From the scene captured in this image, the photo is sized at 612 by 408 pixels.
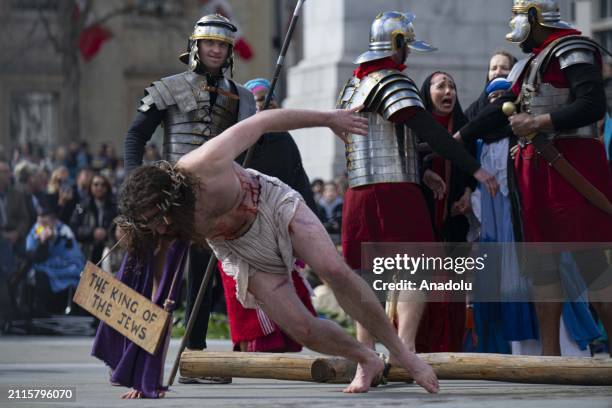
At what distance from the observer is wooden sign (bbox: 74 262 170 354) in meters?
7.39

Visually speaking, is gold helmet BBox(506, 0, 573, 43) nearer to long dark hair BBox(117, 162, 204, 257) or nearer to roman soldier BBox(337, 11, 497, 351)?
roman soldier BBox(337, 11, 497, 351)

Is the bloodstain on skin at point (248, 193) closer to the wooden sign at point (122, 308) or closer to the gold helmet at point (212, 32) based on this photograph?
the wooden sign at point (122, 308)

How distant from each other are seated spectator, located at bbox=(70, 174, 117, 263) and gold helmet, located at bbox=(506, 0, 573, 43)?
23.9 ft

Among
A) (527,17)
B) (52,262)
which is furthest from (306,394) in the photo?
(52,262)

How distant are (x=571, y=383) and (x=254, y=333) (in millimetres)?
2078

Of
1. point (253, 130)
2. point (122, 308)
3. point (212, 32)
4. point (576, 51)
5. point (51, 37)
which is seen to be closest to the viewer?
point (253, 130)

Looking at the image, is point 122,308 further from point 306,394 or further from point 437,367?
point 437,367

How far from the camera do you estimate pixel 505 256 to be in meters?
9.52

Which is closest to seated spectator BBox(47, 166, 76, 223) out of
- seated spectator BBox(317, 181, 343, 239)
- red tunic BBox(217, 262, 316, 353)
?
seated spectator BBox(317, 181, 343, 239)

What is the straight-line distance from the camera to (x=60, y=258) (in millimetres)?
15422

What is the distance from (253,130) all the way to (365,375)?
4.38ft

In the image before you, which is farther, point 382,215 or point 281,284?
point 382,215

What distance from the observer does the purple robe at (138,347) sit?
7883 millimetres

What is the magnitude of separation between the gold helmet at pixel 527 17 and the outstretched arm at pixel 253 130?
1.81m
